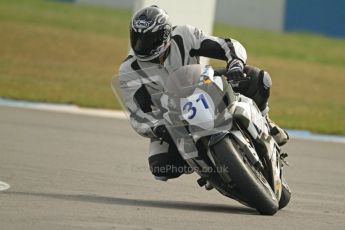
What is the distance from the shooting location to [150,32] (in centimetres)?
741

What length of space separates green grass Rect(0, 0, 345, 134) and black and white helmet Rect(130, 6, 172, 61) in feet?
26.6

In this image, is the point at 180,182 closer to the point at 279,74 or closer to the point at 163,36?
the point at 163,36

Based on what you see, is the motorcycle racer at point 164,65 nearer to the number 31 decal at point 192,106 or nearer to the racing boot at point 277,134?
the racing boot at point 277,134

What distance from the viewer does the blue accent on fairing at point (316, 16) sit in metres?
28.9

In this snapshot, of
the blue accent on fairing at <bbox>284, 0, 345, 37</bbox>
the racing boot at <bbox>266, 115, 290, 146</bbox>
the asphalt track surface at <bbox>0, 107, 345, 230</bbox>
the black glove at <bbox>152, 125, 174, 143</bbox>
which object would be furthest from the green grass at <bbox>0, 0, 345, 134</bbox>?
the black glove at <bbox>152, 125, 174, 143</bbox>

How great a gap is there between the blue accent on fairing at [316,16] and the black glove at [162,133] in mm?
22079

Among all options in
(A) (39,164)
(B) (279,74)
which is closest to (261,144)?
(A) (39,164)

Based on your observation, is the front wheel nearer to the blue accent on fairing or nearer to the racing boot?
the racing boot

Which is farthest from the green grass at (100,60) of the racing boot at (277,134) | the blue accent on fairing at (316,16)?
the racing boot at (277,134)

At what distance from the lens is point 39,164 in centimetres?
966

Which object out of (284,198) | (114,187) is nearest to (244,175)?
(284,198)

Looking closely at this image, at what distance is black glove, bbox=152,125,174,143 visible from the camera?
724 centimetres

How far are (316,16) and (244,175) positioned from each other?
938 inches

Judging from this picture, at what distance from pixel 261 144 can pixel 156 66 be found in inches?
42.2
